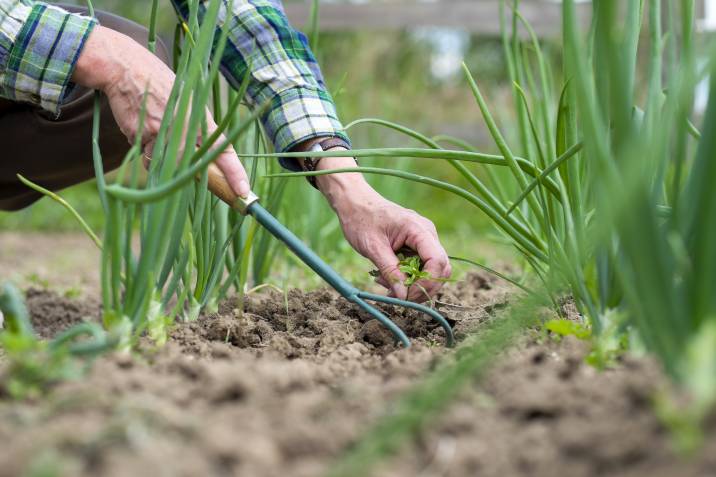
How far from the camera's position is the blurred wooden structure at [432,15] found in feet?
14.6

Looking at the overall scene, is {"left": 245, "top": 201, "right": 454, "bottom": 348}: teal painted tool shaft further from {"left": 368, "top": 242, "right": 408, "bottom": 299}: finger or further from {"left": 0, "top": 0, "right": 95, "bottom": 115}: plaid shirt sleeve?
{"left": 0, "top": 0, "right": 95, "bottom": 115}: plaid shirt sleeve

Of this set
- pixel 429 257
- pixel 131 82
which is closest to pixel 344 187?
pixel 429 257

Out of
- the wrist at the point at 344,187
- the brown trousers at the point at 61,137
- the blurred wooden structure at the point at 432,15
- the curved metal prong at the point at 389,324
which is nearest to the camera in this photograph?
the curved metal prong at the point at 389,324

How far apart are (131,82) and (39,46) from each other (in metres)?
0.19

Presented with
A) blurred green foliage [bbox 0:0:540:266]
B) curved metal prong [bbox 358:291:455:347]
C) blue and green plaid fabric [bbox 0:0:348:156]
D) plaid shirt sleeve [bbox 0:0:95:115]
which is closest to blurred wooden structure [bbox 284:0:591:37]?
blurred green foliage [bbox 0:0:540:266]

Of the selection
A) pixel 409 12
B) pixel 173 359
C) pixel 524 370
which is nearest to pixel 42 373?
pixel 173 359

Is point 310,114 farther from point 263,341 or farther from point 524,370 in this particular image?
point 524,370

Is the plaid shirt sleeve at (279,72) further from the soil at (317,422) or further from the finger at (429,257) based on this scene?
the soil at (317,422)

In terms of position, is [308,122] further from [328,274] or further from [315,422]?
[315,422]

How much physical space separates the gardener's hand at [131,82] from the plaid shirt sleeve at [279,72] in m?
0.32

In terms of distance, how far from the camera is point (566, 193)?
3.76 feet

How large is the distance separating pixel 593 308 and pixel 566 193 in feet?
0.88

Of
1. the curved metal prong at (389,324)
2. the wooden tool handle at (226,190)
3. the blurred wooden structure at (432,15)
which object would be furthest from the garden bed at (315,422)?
the blurred wooden structure at (432,15)

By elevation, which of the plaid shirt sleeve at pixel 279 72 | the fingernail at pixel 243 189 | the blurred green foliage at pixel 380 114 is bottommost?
the blurred green foliage at pixel 380 114
